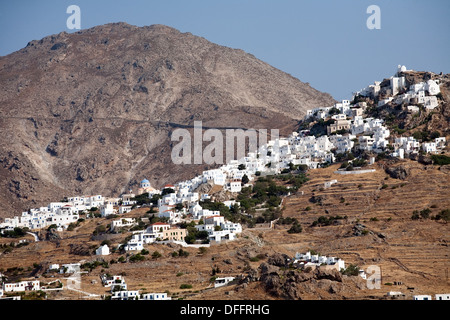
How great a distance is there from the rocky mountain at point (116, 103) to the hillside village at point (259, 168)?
2455 centimetres

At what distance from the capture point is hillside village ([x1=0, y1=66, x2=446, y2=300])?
217 feet

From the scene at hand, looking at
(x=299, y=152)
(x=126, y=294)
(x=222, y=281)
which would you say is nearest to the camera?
(x=126, y=294)

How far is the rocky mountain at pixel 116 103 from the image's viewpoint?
394ft

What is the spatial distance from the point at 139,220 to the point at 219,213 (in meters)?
6.40

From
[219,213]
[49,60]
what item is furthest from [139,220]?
[49,60]

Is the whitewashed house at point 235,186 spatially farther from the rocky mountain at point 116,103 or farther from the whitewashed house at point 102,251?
the rocky mountain at point 116,103

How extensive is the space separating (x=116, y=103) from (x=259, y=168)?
62086mm

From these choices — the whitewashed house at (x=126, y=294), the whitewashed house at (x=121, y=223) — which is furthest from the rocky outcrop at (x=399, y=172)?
the whitewashed house at (x=126, y=294)

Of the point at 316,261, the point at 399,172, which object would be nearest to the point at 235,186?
the point at 399,172

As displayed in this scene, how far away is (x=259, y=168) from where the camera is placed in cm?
8362

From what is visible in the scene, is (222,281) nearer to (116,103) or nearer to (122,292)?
(122,292)

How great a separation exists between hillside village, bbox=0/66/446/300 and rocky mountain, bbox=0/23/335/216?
24.6 m

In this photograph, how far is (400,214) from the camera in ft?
216

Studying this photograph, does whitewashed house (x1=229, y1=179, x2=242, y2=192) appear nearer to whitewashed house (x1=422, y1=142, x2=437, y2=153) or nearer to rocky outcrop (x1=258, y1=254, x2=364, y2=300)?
whitewashed house (x1=422, y1=142, x2=437, y2=153)
